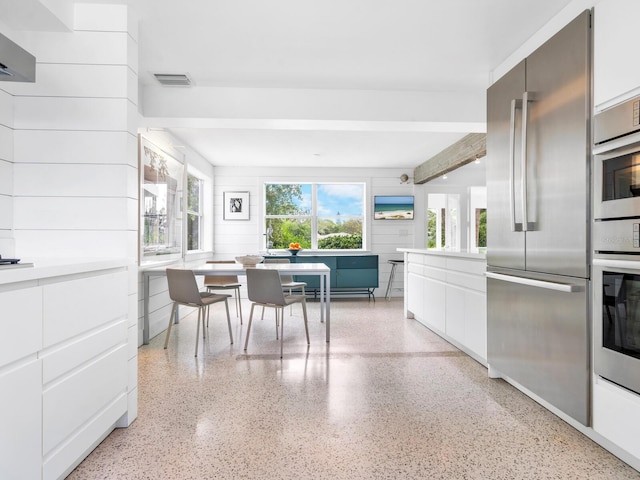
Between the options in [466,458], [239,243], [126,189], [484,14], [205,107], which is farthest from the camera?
[239,243]

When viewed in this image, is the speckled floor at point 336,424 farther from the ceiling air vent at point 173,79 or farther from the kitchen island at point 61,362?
the ceiling air vent at point 173,79

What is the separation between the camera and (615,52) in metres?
1.68

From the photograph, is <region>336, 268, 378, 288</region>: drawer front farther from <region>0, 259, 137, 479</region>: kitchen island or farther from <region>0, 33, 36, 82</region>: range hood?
<region>0, 33, 36, 82</region>: range hood

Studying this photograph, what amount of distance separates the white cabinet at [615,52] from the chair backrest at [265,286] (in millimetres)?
2510

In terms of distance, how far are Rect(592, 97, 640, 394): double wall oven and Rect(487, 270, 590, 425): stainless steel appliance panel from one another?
95mm

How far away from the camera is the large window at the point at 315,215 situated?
7156 mm

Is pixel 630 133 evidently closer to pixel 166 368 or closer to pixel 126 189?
pixel 126 189

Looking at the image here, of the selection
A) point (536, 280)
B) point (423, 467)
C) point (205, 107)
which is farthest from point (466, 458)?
point (205, 107)

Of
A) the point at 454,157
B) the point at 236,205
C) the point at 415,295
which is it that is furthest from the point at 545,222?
the point at 236,205

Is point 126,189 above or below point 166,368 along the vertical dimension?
above

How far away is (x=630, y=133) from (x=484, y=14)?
1196 mm

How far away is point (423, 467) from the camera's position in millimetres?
1705

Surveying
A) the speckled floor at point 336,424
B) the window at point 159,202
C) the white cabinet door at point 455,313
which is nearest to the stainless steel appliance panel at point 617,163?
the speckled floor at point 336,424

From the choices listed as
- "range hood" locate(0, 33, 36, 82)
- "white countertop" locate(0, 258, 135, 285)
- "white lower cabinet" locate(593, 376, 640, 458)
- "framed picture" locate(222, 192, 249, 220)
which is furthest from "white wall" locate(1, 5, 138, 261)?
"framed picture" locate(222, 192, 249, 220)
